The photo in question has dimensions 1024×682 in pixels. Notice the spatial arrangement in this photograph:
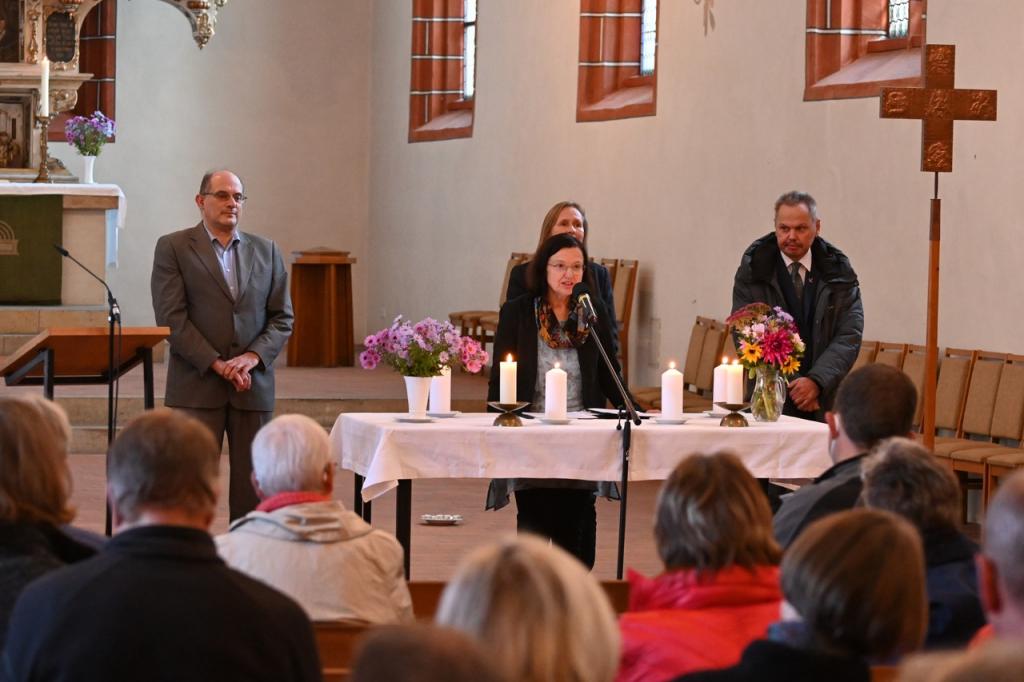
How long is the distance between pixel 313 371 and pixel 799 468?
814cm

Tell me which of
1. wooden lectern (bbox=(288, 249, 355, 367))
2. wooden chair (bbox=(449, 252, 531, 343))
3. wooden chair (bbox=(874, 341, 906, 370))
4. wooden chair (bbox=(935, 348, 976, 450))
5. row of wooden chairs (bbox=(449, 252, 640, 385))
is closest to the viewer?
wooden chair (bbox=(935, 348, 976, 450))

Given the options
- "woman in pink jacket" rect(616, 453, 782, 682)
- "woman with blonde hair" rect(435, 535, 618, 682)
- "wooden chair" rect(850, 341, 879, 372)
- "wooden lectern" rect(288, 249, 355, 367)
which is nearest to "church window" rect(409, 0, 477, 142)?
"wooden lectern" rect(288, 249, 355, 367)

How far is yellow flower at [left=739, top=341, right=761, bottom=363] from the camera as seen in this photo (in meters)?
5.52

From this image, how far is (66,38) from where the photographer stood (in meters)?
13.9

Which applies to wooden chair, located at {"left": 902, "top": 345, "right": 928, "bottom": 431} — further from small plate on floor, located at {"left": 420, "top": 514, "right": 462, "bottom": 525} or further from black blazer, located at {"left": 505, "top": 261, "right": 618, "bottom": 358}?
black blazer, located at {"left": 505, "top": 261, "right": 618, "bottom": 358}

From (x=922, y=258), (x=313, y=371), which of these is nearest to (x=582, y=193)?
(x=313, y=371)

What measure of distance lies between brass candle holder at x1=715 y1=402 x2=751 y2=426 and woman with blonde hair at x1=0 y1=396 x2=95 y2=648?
9.81ft

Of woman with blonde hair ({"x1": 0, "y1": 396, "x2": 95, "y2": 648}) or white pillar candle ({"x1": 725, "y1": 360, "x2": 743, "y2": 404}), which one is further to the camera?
white pillar candle ({"x1": 725, "y1": 360, "x2": 743, "y2": 404})

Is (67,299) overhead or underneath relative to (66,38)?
underneath

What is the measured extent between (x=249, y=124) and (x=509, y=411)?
11.6 m

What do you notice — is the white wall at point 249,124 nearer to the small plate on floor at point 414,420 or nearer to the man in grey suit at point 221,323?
the man in grey suit at point 221,323

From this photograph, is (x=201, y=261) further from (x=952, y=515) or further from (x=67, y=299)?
(x=67, y=299)

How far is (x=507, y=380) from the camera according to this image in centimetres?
534

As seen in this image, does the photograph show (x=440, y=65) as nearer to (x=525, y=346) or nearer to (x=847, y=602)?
(x=525, y=346)
